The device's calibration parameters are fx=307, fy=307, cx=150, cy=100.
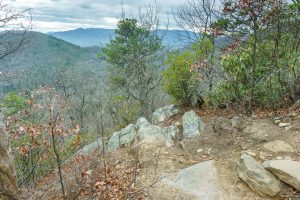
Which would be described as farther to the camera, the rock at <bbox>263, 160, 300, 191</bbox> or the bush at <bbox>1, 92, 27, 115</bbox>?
the bush at <bbox>1, 92, 27, 115</bbox>

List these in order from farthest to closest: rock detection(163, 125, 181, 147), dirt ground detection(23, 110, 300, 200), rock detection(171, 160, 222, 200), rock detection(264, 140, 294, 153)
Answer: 1. rock detection(163, 125, 181, 147)
2. rock detection(264, 140, 294, 153)
3. dirt ground detection(23, 110, 300, 200)
4. rock detection(171, 160, 222, 200)

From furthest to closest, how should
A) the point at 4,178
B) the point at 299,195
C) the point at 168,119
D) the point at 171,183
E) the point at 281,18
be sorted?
the point at 168,119 → the point at 281,18 → the point at 171,183 → the point at 299,195 → the point at 4,178

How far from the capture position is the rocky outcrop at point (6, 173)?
14.8ft

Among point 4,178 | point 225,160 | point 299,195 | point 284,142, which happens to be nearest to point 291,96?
point 284,142

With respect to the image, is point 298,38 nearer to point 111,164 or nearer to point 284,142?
point 284,142

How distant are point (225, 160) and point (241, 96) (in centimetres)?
351

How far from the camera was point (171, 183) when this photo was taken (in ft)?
20.8

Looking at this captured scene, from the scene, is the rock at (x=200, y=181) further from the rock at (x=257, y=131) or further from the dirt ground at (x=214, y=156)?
the rock at (x=257, y=131)

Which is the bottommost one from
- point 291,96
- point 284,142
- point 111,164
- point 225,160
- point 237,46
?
point 111,164

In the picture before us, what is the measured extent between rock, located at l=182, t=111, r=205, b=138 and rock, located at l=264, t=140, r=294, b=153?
2.23 metres

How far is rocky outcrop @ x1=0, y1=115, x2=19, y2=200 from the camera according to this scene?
4.52m

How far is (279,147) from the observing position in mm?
6422

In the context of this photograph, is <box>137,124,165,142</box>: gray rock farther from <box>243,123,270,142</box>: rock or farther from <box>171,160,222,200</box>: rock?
<box>243,123,270,142</box>: rock

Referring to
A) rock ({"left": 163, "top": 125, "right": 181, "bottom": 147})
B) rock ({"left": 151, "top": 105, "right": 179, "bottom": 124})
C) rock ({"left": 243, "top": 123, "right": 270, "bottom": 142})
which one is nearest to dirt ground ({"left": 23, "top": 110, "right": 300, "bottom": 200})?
rock ({"left": 243, "top": 123, "right": 270, "bottom": 142})
